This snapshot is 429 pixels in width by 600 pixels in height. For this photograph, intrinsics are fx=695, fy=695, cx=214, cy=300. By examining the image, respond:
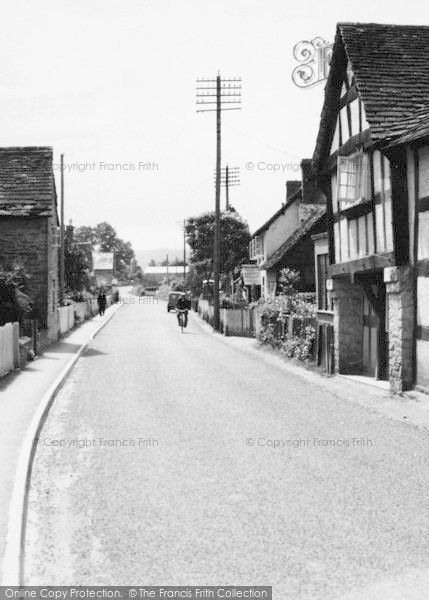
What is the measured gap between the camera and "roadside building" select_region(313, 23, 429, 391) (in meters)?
14.0

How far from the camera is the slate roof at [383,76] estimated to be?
15398 mm

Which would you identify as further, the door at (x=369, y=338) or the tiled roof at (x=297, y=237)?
the tiled roof at (x=297, y=237)

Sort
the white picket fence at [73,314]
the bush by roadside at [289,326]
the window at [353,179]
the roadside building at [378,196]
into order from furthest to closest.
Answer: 1. the white picket fence at [73,314]
2. the bush by roadside at [289,326]
3. the window at [353,179]
4. the roadside building at [378,196]

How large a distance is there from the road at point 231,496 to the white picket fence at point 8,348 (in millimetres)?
3746

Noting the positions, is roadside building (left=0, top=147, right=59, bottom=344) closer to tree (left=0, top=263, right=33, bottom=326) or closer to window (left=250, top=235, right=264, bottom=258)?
tree (left=0, top=263, right=33, bottom=326)

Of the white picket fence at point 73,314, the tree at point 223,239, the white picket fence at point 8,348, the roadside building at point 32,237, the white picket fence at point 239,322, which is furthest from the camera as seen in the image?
the tree at point 223,239

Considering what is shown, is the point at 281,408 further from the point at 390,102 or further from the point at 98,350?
the point at 98,350

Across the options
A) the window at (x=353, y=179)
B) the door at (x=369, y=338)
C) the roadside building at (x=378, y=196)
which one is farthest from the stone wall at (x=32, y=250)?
the window at (x=353, y=179)

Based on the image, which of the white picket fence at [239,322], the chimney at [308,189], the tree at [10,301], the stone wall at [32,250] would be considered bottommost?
the white picket fence at [239,322]

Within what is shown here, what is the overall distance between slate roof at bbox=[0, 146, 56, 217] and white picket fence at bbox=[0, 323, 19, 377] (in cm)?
941

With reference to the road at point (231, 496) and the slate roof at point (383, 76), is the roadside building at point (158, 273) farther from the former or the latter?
the road at point (231, 496)

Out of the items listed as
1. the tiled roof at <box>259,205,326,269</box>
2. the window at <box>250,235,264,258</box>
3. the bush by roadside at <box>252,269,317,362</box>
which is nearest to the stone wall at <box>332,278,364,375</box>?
the bush by roadside at <box>252,269,317,362</box>

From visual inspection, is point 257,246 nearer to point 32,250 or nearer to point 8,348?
point 32,250

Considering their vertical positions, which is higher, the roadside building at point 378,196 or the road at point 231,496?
the roadside building at point 378,196
